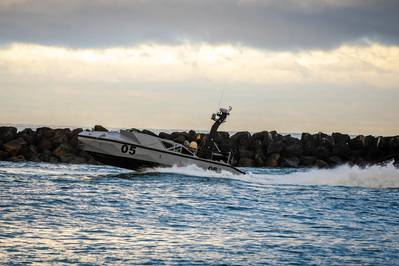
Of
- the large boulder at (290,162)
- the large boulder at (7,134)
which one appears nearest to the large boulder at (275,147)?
the large boulder at (290,162)

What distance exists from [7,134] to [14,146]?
326 centimetres

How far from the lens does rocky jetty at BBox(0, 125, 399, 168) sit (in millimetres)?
46812

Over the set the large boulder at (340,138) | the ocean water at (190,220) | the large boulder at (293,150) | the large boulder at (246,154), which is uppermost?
the large boulder at (340,138)

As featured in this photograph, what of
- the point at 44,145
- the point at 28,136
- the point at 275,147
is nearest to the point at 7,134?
the point at 28,136

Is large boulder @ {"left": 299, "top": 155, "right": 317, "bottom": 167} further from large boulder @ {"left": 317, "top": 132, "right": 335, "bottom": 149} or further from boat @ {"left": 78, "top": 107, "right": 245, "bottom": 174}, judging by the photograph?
boat @ {"left": 78, "top": 107, "right": 245, "bottom": 174}

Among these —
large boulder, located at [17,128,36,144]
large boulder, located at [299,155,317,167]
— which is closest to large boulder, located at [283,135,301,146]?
large boulder, located at [299,155,317,167]

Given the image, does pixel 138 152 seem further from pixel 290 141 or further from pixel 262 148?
pixel 290 141

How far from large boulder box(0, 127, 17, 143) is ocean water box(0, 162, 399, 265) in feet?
49.6

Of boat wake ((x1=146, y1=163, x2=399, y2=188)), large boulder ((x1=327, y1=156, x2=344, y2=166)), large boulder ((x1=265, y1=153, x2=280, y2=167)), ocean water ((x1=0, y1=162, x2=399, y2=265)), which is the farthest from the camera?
large boulder ((x1=327, y1=156, x2=344, y2=166))

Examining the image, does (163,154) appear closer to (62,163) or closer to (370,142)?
(62,163)

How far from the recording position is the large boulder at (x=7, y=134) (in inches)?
1933

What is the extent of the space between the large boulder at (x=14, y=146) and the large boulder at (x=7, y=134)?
190cm

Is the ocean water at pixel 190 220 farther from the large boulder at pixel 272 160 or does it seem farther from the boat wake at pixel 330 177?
the large boulder at pixel 272 160

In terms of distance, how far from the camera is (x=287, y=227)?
1920 cm
